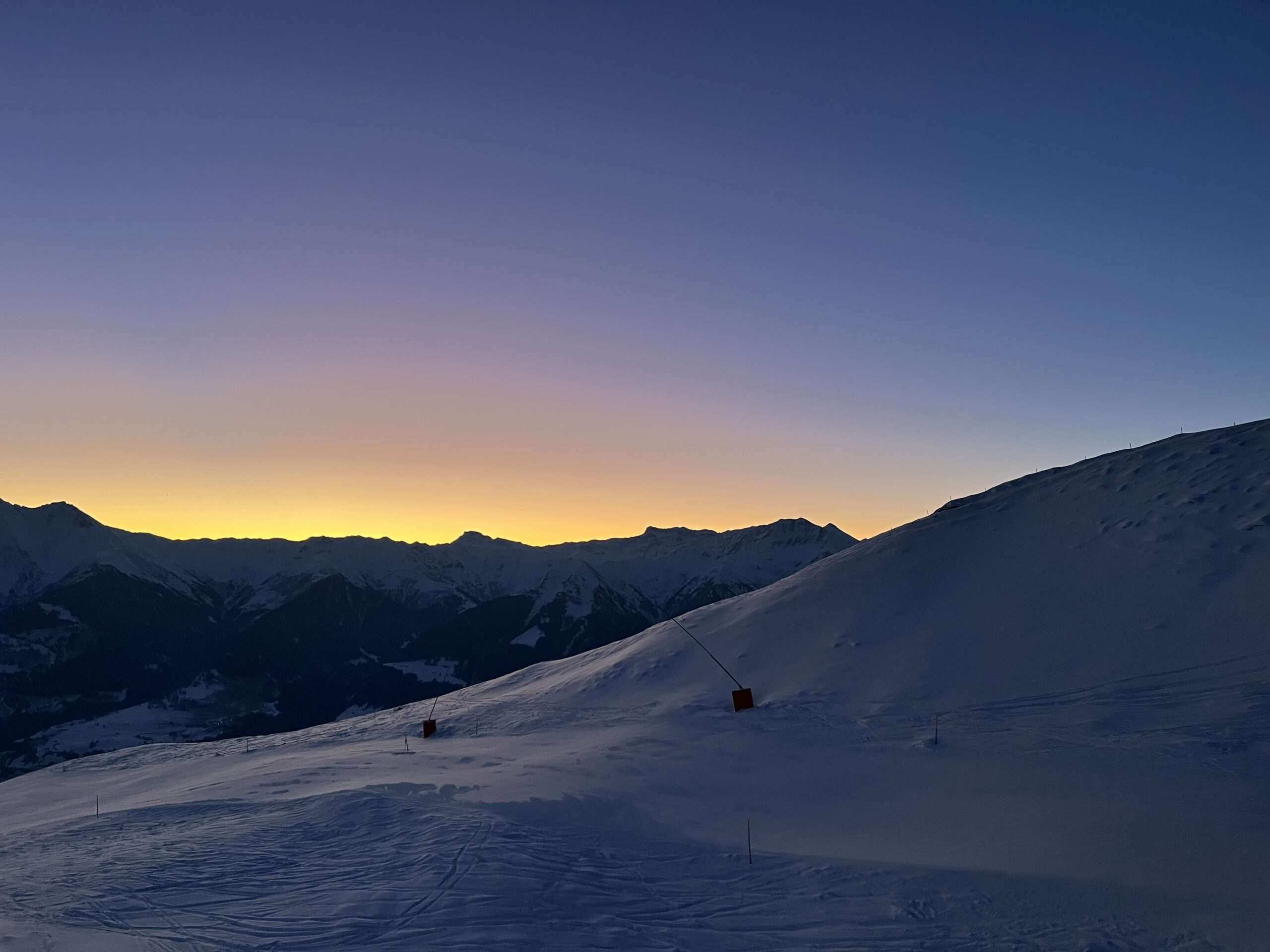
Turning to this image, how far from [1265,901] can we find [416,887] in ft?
38.8

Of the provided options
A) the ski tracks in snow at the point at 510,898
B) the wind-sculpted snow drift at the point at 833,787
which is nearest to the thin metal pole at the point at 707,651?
the wind-sculpted snow drift at the point at 833,787

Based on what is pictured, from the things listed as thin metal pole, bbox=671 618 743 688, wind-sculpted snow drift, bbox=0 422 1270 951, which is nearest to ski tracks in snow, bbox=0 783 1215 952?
wind-sculpted snow drift, bbox=0 422 1270 951

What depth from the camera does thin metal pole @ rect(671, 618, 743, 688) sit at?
28047mm

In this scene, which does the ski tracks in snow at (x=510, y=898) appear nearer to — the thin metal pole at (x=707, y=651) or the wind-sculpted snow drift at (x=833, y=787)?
the wind-sculpted snow drift at (x=833, y=787)

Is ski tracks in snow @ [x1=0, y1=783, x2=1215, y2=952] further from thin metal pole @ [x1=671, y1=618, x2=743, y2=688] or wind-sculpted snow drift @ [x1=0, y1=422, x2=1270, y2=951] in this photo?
thin metal pole @ [x1=671, y1=618, x2=743, y2=688]

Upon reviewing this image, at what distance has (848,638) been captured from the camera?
28.5m

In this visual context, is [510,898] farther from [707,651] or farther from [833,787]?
[707,651]

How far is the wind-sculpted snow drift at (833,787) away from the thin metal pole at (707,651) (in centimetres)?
38

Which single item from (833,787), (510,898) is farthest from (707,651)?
(510,898)

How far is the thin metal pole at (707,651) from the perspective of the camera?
2805 centimetres

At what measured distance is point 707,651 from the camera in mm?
31703

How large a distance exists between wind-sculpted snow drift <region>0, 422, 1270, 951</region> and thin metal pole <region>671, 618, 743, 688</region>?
380mm

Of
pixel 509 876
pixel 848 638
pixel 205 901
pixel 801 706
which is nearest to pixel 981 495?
pixel 848 638

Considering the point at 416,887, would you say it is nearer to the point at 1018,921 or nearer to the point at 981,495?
the point at 1018,921
